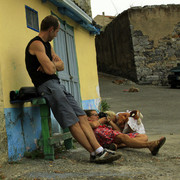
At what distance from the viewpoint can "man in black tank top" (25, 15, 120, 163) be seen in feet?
10.7

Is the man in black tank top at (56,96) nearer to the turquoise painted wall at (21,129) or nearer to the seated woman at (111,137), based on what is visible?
the turquoise painted wall at (21,129)

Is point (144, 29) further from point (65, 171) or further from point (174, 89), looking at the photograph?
point (65, 171)

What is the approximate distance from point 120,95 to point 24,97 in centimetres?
977

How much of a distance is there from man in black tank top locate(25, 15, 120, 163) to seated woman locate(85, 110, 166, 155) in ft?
2.00

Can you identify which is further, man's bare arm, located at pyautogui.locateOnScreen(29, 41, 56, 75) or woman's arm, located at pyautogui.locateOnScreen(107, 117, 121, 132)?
woman's arm, located at pyautogui.locateOnScreen(107, 117, 121, 132)

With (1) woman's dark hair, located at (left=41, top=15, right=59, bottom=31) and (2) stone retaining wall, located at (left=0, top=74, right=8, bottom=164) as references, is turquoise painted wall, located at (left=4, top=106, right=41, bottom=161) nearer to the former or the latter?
(2) stone retaining wall, located at (left=0, top=74, right=8, bottom=164)

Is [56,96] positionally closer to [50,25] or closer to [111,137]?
[50,25]

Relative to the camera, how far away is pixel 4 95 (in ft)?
10.9

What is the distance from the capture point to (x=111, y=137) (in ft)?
13.0

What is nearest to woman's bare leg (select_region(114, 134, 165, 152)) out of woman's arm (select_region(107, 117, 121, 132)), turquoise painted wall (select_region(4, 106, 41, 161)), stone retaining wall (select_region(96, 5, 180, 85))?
woman's arm (select_region(107, 117, 121, 132))

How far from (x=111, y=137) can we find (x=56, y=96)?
1124mm

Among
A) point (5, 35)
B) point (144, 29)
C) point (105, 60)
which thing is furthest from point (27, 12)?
point (105, 60)

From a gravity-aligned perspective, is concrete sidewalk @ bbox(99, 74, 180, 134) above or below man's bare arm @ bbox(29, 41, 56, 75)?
below

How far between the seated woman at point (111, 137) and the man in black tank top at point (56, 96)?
61 cm
